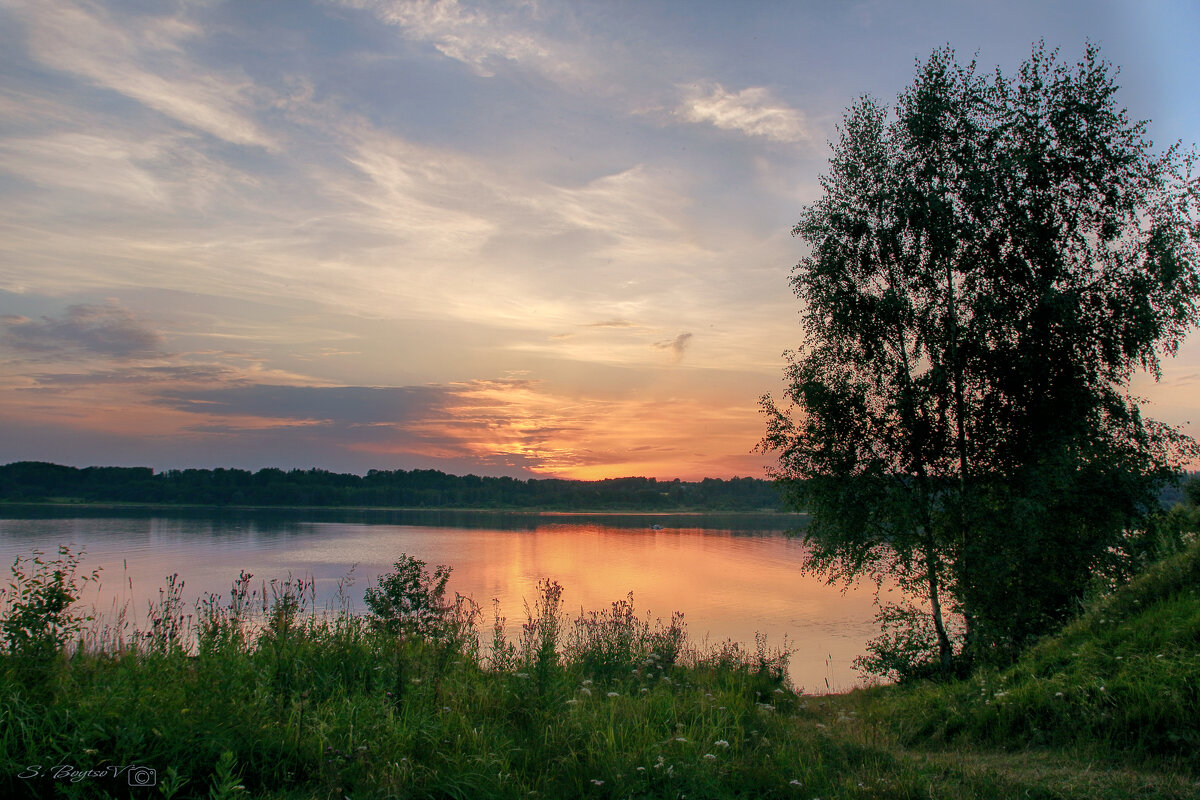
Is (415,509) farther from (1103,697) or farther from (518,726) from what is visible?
(1103,697)

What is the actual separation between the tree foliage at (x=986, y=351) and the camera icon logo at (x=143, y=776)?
1539 cm

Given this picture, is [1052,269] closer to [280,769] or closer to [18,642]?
[280,769]

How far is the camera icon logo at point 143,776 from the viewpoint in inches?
177

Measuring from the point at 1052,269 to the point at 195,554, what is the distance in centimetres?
5648

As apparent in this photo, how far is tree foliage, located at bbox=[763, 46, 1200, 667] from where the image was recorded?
50.5 feet

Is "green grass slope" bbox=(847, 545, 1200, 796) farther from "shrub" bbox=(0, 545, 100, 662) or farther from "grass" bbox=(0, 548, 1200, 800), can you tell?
"shrub" bbox=(0, 545, 100, 662)

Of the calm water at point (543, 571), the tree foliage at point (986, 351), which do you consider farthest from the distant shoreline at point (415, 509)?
the tree foliage at point (986, 351)

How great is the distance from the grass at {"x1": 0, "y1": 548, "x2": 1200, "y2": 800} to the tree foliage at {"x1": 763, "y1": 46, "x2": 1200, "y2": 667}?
5.98 meters

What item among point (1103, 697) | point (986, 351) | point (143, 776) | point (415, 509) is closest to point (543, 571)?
point (986, 351)

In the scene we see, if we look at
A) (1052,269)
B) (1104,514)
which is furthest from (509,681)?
(1052,269)

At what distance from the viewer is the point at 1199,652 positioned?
25.1ft

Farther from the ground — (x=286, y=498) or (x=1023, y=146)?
(x=1023, y=146)

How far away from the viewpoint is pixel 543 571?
5044cm

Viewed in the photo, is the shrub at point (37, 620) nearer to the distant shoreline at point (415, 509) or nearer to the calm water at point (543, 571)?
the calm water at point (543, 571)
